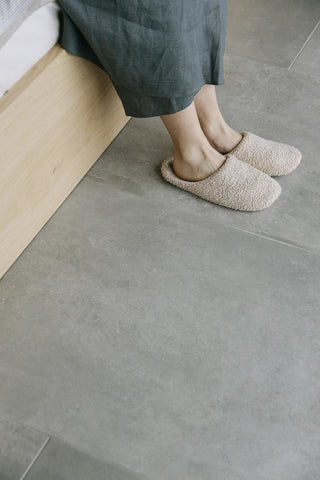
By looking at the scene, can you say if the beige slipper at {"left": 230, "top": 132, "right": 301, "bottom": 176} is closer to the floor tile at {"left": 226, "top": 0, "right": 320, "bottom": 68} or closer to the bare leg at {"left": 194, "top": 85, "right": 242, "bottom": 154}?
the bare leg at {"left": 194, "top": 85, "right": 242, "bottom": 154}

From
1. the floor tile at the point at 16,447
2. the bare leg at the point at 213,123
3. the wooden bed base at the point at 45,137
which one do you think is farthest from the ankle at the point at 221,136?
the floor tile at the point at 16,447

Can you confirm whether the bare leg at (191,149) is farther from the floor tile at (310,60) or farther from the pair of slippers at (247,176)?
the floor tile at (310,60)

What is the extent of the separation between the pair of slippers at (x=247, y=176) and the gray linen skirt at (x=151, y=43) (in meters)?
0.19

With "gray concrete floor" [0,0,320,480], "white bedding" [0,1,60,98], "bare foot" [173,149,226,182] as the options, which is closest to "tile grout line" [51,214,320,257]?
"gray concrete floor" [0,0,320,480]

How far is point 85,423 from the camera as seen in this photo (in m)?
0.95

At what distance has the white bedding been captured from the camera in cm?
100

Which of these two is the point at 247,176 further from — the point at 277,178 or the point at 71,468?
→ the point at 71,468

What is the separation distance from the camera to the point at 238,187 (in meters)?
1.26

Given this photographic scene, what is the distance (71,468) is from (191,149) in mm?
701

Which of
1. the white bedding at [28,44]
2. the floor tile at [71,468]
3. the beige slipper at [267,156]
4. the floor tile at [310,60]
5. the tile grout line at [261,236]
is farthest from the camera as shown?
the floor tile at [310,60]

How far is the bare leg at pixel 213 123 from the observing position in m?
1.29

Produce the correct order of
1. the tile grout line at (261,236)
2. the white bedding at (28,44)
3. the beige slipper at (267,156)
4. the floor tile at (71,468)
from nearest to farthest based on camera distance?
the floor tile at (71,468), the white bedding at (28,44), the tile grout line at (261,236), the beige slipper at (267,156)

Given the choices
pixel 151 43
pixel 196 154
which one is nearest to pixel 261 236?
pixel 196 154

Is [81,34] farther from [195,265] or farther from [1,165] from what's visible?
[195,265]
